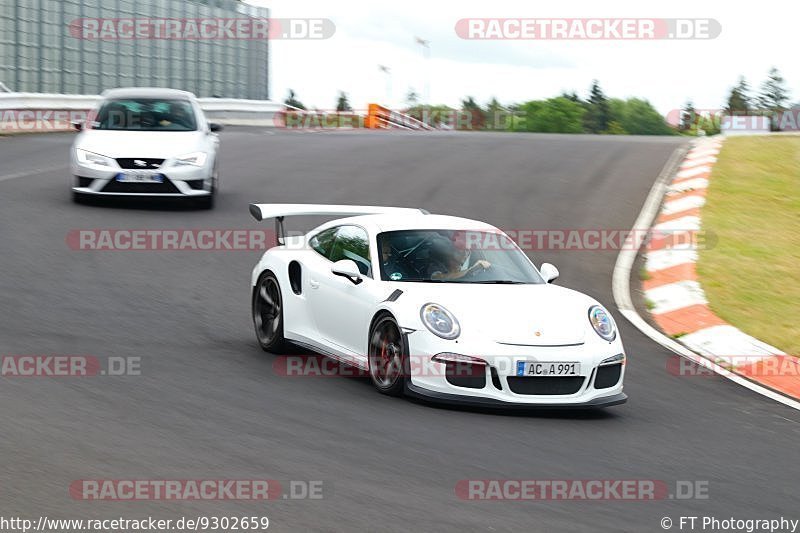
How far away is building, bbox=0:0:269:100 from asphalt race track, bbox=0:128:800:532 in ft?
55.2

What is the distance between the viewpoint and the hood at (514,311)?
25.4 ft

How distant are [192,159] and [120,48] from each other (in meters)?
18.7

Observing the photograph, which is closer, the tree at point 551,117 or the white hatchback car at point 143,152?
the white hatchback car at point 143,152

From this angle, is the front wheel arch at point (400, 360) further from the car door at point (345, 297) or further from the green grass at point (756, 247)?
the green grass at point (756, 247)

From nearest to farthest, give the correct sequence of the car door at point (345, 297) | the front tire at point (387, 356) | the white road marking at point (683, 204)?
the front tire at point (387, 356) → the car door at point (345, 297) → the white road marking at point (683, 204)

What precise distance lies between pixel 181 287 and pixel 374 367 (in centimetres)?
421

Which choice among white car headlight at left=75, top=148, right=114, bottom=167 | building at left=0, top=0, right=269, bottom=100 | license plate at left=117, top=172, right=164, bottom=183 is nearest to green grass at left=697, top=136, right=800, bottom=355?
license plate at left=117, top=172, right=164, bottom=183

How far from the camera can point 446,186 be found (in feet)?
62.3

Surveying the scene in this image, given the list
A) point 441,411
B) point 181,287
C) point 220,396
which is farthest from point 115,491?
point 181,287

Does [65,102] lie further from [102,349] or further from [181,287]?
[102,349]

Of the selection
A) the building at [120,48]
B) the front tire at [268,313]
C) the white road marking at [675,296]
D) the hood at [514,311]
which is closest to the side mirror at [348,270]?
the hood at [514,311]

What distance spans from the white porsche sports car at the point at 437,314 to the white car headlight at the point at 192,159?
6523 mm

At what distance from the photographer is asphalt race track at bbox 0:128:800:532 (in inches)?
215

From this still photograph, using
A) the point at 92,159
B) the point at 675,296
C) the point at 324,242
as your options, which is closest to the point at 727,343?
the point at 675,296
